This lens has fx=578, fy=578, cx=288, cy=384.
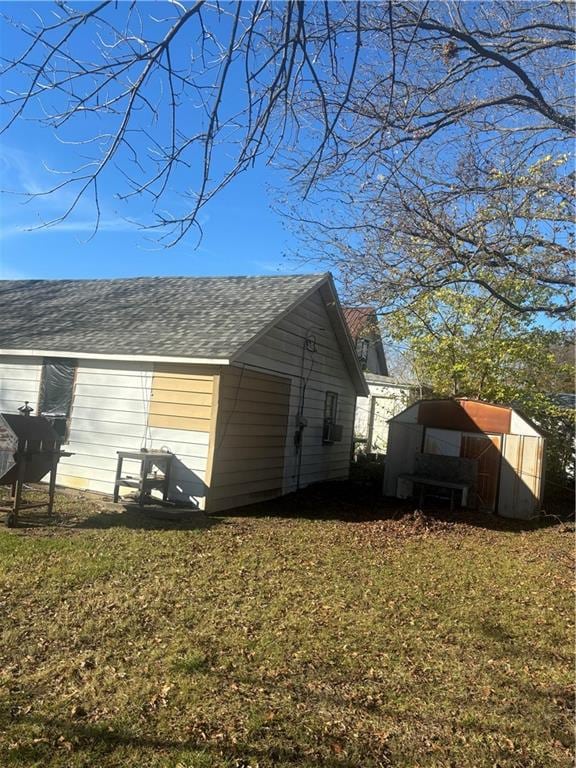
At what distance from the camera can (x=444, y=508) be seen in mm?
11734

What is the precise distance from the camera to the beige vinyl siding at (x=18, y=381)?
11.4m

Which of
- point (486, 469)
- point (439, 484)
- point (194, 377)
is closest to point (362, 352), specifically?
point (486, 469)

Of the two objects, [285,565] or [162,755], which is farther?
[285,565]

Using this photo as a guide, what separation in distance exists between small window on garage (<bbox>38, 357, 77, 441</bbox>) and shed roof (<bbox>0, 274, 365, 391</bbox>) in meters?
0.34

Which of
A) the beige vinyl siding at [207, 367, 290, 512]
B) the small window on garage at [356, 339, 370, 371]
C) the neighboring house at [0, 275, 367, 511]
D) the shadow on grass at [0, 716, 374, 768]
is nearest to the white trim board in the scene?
the neighboring house at [0, 275, 367, 511]

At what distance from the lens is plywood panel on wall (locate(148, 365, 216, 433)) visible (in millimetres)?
9594

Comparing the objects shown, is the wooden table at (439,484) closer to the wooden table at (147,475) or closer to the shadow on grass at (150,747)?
the wooden table at (147,475)

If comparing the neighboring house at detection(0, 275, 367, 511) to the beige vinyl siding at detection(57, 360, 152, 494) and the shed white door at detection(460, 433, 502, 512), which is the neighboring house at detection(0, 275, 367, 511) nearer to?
the beige vinyl siding at detection(57, 360, 152, 494)

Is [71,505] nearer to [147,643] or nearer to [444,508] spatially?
[147,643]

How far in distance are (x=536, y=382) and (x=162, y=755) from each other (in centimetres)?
1502

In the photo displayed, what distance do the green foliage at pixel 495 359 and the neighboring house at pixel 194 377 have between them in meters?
2.87

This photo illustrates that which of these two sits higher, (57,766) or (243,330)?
(243,330)

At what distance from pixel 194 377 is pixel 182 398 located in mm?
427

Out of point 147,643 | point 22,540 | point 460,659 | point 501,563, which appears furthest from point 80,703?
point 501,563
